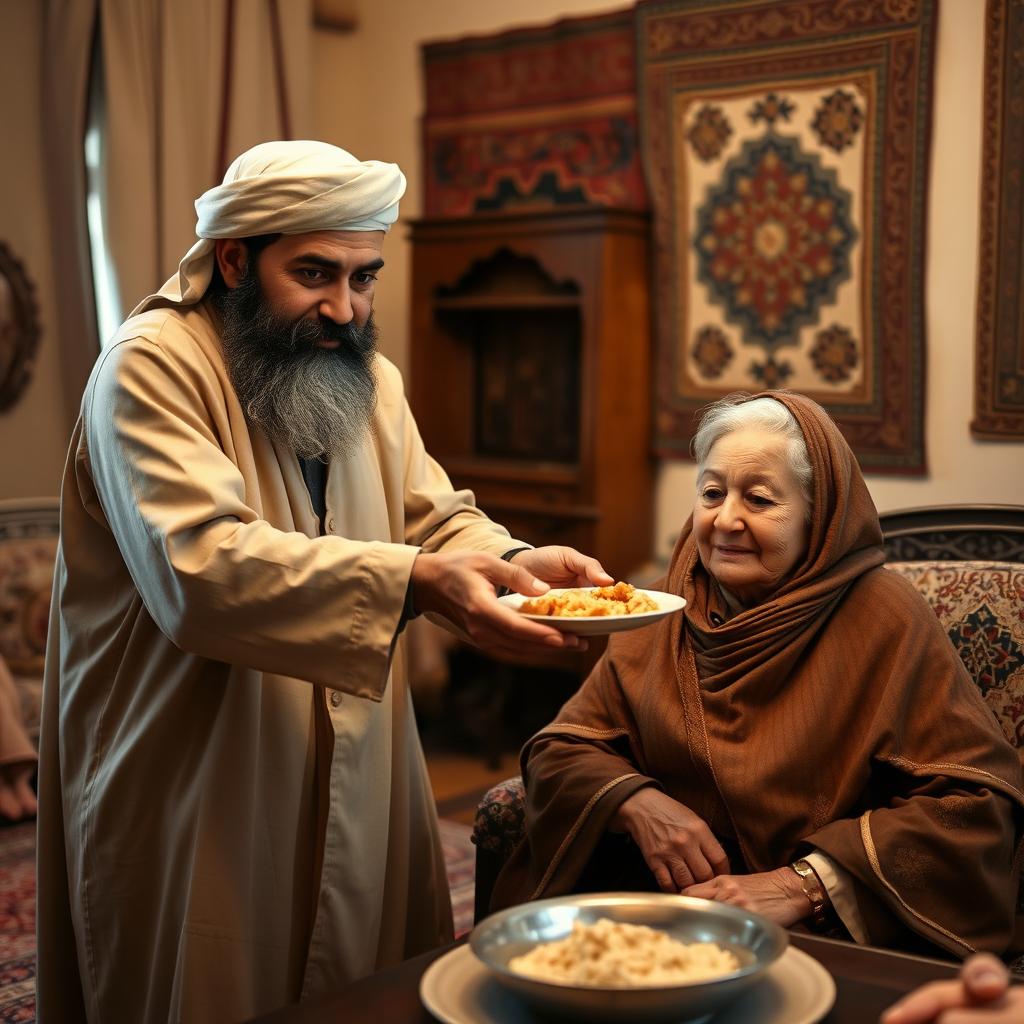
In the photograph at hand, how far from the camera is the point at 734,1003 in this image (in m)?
1.52

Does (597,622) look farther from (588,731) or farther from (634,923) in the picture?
(588,731)

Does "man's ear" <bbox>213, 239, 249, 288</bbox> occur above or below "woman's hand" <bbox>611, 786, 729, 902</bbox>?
above

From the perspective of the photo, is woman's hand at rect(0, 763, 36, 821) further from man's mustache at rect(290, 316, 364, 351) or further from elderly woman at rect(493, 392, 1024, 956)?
man's mustache at rect(290, 316, 364, 351)

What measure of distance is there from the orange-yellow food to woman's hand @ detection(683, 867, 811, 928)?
463 mm

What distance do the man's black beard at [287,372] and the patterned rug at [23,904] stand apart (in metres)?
1.56

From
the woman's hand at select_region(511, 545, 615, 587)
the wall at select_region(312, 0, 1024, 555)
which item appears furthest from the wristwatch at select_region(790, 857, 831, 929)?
the wall at select_region(312, 0, 1024, 555)

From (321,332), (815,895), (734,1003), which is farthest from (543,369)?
(734,1003)

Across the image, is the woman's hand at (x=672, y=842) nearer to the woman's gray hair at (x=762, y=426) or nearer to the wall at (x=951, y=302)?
the woman's gray hair at (x=762, y=426)

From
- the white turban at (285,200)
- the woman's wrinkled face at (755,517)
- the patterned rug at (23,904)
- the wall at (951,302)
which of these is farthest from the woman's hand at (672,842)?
the wall at (951,302)

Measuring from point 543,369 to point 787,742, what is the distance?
3.56 metres

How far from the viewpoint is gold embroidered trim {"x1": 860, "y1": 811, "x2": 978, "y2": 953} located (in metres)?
2.13

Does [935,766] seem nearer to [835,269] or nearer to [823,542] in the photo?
[823,542]

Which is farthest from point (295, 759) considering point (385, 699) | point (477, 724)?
point (477, 724)

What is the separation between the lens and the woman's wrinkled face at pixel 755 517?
2.43 m
